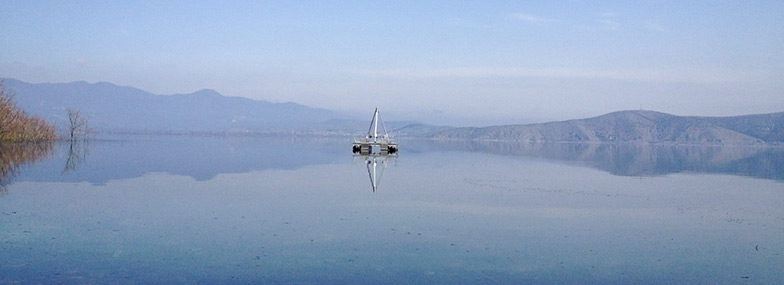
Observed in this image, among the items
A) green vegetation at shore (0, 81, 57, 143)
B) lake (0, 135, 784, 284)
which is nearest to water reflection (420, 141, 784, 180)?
lake (0, 135, 784, 284)

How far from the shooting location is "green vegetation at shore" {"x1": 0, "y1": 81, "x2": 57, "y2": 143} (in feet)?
227

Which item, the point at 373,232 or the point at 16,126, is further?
the point at 16,126

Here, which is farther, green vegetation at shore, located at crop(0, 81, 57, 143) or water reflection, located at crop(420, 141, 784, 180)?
green vegetation at shore, located at crop(0, 81, 57, 143)

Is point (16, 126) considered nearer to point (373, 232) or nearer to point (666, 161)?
point (373, 232)

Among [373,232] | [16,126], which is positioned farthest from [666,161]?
[16,126]

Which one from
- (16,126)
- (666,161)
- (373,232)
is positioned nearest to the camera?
(373,232)

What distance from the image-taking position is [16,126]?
7406 centimetres

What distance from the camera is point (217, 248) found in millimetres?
16266

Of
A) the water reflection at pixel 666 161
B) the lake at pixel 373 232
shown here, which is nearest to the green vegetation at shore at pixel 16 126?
the lake at pixel 373 232

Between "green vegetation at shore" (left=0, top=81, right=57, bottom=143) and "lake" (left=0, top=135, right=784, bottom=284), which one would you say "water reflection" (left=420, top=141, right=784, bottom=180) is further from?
"green vegetation at shore" (left=0, top=81, right=57, bottom=143)

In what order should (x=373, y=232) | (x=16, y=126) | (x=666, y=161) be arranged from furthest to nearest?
(x=666, y=161), (x=16, y=126), (x=373, y=232)

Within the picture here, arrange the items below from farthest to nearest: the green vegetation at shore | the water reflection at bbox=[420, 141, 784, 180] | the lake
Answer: the green vegetation at shore < the water reflection at bbox=[420, 141, 784, 180] < the lake

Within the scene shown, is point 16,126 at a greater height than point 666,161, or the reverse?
point 16,126

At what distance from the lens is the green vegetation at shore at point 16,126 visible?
6906 cm
